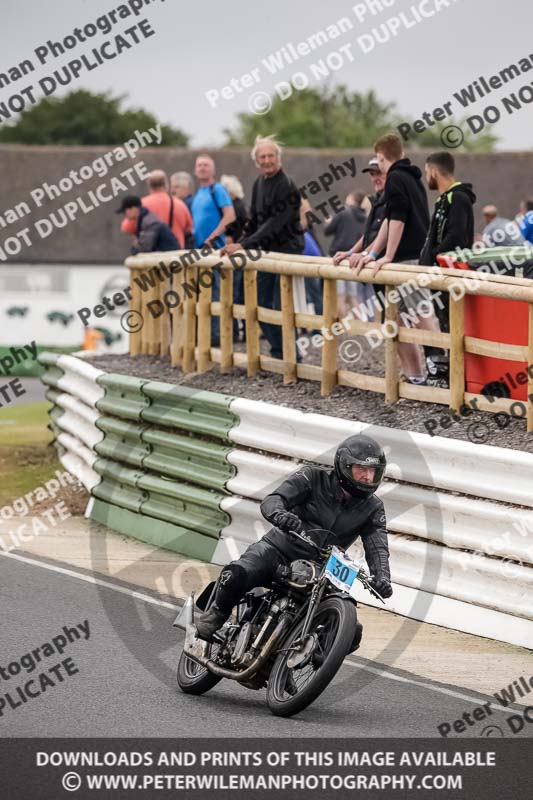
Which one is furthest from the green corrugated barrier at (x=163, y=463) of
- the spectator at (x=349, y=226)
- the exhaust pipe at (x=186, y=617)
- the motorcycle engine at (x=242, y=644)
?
the spectator at (x=349, y=226)

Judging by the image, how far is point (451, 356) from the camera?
10.3 meters

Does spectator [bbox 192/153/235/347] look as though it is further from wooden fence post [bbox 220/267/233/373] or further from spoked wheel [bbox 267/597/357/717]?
spoked wheel [bbox 267/597/357/717]

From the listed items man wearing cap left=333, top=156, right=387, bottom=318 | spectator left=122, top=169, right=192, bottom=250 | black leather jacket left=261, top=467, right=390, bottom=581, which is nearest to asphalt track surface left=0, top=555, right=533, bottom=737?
black leather jacket left=261, top=467, right=390, bottom=581

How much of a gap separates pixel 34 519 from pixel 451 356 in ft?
15.6

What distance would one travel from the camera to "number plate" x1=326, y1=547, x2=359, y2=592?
7.38 metres

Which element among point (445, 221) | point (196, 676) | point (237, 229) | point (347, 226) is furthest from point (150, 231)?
point (196, 676)

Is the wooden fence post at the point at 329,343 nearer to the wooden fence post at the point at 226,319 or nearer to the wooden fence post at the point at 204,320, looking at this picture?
the wooden fence post at the point at 226,319

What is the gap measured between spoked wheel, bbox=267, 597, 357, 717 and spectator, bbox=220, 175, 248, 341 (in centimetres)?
650

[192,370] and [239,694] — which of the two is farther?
[192,370]

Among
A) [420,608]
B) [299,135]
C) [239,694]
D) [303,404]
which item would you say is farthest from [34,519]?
[299,135]

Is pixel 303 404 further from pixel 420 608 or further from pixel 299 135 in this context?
pixel 299 135

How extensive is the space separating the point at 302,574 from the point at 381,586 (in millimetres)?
425

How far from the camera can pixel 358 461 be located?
7520 millimetres

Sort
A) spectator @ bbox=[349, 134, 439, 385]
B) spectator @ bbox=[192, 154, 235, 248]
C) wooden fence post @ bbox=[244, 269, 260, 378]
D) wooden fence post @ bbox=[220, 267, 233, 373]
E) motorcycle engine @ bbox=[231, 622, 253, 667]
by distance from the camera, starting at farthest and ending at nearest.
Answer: spectator @ bbox=[192, 154, 235, 248] < wooden fence post @ bbox=[220, 267, 233, 373] < wooden fence post @ bbox=[244, 269, 260, 378] < spectator @ bbox=[349, 134, 439, 385] < motorcycle engine @ bbox=[231, 622, 253, 667]
